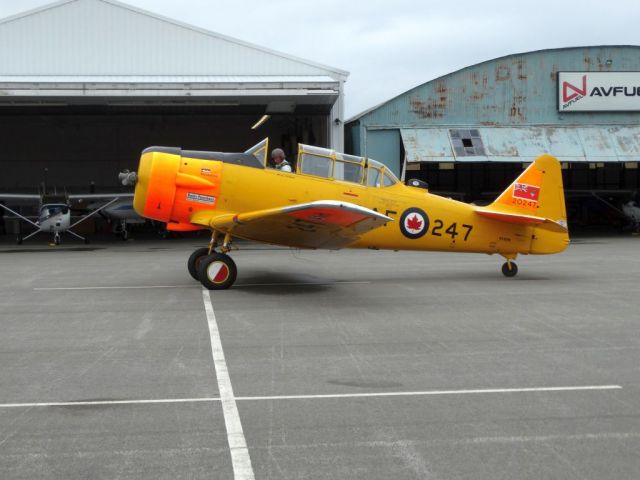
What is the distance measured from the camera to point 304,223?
10250 mm

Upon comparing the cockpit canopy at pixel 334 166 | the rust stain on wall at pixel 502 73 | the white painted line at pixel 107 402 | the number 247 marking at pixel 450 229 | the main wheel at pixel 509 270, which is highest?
the rust stain on wall at pixel 502 73

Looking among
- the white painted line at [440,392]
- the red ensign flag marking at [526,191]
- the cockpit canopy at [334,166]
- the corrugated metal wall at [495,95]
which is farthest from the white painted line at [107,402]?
the corrugated metal wall at [495,95]

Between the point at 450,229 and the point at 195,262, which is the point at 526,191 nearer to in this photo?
the point at 450,229

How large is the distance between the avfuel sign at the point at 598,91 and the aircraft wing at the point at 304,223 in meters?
19.0

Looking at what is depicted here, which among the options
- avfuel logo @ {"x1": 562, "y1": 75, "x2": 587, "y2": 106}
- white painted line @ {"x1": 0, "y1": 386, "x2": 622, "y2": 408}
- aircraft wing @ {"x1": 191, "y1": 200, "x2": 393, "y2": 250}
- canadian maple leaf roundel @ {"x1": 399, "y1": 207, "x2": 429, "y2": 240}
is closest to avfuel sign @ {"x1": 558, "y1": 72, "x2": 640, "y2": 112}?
avfuel logo @ {"x1": 562, "y1": 75, "x2": 587, "y2": 106}

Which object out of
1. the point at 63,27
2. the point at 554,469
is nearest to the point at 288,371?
the point at 554,469

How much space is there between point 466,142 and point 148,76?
12864 mm

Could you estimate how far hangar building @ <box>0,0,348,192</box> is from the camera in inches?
932

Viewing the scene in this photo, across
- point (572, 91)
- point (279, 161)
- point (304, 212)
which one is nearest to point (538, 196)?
point (279, 161)

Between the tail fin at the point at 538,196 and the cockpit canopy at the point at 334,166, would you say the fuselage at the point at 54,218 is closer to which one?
the cockpit canopy at the point at 334,166

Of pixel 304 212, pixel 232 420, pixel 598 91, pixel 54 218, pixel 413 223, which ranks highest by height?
pixel 598 91

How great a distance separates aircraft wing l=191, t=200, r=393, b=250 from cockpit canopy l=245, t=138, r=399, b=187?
1.22m

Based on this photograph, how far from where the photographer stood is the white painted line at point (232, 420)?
3.78 meters

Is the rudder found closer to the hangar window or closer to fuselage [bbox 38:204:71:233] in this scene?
the hangar window
